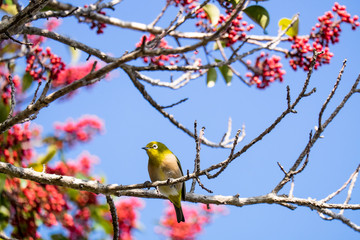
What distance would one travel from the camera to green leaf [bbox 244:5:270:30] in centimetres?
453

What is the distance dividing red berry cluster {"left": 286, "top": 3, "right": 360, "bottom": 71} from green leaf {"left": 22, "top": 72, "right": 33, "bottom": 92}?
11.2 feet

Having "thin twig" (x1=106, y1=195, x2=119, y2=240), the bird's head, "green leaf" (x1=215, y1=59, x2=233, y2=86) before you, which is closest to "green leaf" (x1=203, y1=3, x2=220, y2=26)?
"green leaf" (x1=215, y1=59, x2=233, y2=86)

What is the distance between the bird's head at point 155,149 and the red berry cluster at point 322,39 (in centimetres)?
187

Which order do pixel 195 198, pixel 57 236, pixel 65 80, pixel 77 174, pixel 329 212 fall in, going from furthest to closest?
pixel 65 80 → pixel 77 174 → pixel 57 236 → pixel 195 198 → pixel 329 212

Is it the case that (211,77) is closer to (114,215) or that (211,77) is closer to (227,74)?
(227,74)

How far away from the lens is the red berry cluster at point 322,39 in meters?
5.10

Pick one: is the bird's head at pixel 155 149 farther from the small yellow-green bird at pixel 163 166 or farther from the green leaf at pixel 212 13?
the green leaf at pixel 212 13

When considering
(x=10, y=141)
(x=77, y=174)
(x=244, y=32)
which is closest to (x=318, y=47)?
(x=244, y=32)

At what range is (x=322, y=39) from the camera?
17.4ft

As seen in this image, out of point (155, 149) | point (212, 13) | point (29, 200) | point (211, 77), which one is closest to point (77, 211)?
point (29, 200)

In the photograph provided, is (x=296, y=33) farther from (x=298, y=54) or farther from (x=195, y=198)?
(x=195, y=198)

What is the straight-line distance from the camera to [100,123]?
282 inches

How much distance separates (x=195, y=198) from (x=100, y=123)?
400cm

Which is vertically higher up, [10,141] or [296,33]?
[296,33]
